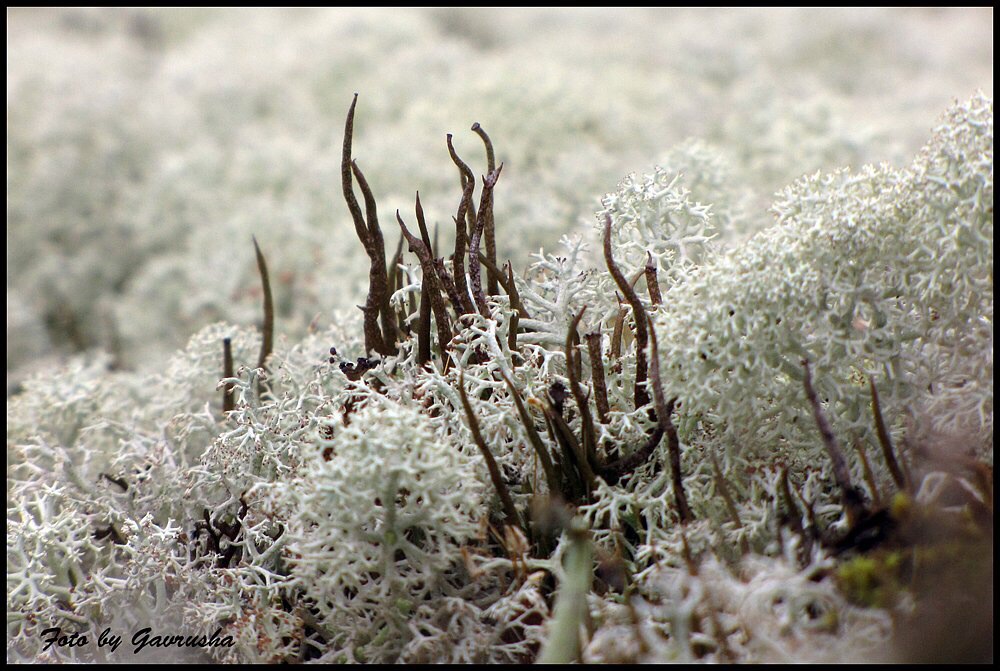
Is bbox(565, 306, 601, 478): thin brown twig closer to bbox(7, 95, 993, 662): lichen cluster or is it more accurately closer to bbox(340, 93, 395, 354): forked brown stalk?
bbox(7, 95, 993, 662): lichen cluster

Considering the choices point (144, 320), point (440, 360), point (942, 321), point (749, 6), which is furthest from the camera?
point (749, 6)

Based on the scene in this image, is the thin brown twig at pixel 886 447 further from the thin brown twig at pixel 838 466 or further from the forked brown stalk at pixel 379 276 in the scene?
the forked brown stalk at pixel 379 276

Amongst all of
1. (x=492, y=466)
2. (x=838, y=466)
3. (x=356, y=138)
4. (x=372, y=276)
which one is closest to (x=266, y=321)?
(x=372, y=276)

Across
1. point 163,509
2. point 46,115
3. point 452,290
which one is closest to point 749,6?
point 46,115

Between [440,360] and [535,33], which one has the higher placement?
[535,33]

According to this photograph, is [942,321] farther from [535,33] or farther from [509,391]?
[535,33]

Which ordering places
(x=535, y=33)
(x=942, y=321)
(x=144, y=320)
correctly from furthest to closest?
(x=535, y=33) < (x=144, y=320) < (x=942, y=321)
